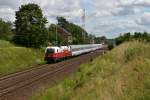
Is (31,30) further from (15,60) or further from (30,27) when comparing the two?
(15,60)

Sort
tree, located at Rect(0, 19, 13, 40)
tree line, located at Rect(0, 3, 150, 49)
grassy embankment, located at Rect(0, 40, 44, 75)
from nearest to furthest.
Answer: grassy embankment, located at Rect(0, 40, 44, 75) < tree line, located at Rect(0, 3, 150, 49) < tree, located at Rect(0, 19, 13, 40)

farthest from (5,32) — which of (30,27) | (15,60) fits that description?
(15,60)

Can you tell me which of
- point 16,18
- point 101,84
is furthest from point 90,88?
point 16,18

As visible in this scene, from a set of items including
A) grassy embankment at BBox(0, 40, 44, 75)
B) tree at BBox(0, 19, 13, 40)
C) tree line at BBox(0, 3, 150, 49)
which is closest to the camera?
grassy embankment at BBox(0, 40, 44, 75)

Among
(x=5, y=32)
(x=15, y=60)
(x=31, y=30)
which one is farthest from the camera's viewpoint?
(x=5, y=32)

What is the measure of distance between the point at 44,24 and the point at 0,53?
1144 inches

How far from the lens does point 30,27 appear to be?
79.5m

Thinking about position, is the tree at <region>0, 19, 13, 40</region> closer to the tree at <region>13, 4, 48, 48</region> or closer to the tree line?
the tree line

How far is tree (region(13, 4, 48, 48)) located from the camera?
3076 inches

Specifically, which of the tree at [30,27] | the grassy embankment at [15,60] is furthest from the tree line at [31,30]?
the grassy embankment at [15,60]

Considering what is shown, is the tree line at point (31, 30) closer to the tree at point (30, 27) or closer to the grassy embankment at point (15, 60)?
the tree at point (30, 27)

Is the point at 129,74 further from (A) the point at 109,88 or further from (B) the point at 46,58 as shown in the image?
(B) the point at 46,58

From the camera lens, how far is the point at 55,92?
64.4ft

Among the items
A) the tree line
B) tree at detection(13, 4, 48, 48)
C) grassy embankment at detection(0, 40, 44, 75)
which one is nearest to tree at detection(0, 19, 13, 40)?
the tree line
